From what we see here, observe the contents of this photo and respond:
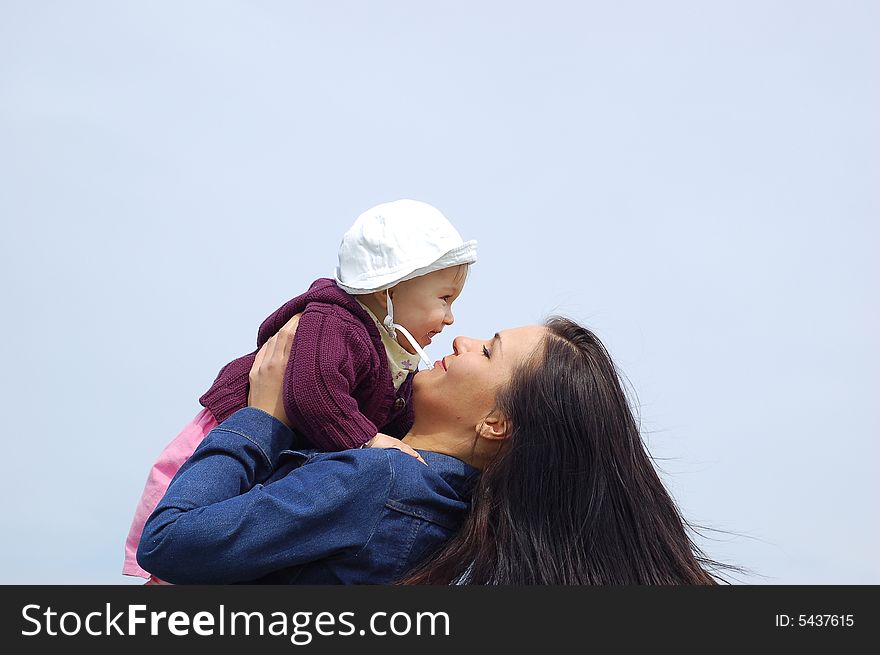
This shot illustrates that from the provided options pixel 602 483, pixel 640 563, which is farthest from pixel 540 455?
pixel 640 563

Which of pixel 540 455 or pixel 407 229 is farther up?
pixel 407 229

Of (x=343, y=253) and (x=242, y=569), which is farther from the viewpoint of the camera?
(x=343, y=253)

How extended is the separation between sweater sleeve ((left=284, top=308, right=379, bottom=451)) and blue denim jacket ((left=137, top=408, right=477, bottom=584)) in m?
0.08

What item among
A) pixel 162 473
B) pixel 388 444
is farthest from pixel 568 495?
pixel 162 473

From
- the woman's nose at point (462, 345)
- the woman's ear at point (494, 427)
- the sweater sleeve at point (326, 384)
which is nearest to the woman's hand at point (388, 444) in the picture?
the sweater sleeve at point (326, 384)

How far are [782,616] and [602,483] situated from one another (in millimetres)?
709

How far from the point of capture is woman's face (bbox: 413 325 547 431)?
145 inches

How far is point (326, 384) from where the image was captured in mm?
3426

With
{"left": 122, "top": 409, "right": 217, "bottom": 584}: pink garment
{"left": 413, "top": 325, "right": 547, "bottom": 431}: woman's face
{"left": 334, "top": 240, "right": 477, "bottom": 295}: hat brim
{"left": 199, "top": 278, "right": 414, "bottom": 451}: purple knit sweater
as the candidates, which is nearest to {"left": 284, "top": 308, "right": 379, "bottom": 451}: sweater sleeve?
{"left": 199, "top": 278, "right": 414, "bottom": 451}: purple knit sweater

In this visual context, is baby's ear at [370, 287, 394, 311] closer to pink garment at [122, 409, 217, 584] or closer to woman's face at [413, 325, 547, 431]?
woman's face at [413, 325, 547, 431]

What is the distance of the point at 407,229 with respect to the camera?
12.3 ft

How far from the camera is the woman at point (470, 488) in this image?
328 cm

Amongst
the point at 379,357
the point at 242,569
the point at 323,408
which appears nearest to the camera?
the point at 242,569

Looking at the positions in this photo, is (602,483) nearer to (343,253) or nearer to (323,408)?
(323,408)
